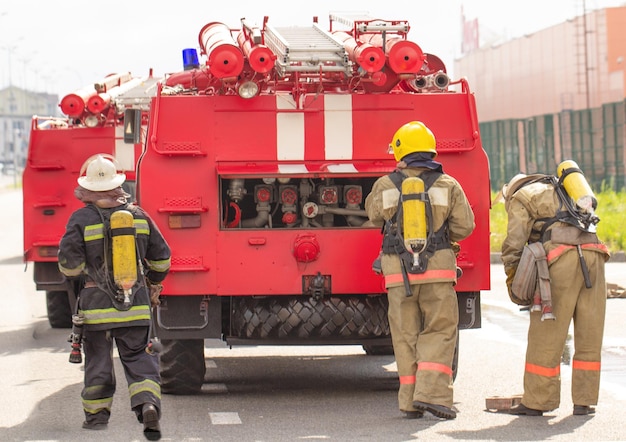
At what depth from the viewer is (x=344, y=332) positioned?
32.3 ft

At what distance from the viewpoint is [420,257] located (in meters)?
9.05

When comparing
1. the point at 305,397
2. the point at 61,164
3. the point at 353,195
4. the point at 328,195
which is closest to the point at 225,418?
the point at 305,397

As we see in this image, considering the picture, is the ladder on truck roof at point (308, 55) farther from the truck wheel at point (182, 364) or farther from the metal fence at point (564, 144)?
the metal fence at point (564, 144)

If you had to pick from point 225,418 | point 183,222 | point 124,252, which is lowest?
point 225,418

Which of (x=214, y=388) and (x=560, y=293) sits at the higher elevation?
(x=560, y=293)

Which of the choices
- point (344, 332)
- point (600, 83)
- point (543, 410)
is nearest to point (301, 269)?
point (344, 332)

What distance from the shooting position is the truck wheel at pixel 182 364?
33.3 ft

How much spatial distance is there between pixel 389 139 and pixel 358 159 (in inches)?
10.6

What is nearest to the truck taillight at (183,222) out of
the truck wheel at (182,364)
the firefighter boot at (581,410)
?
the truck wheel at (182,364)

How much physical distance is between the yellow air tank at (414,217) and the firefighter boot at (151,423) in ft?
6.30

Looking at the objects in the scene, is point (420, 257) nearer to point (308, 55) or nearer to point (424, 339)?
point (424, 339)

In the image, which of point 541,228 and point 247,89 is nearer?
point 541,228

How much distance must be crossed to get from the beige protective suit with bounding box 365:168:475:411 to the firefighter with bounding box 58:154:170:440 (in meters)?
1.52

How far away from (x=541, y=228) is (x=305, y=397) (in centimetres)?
221
